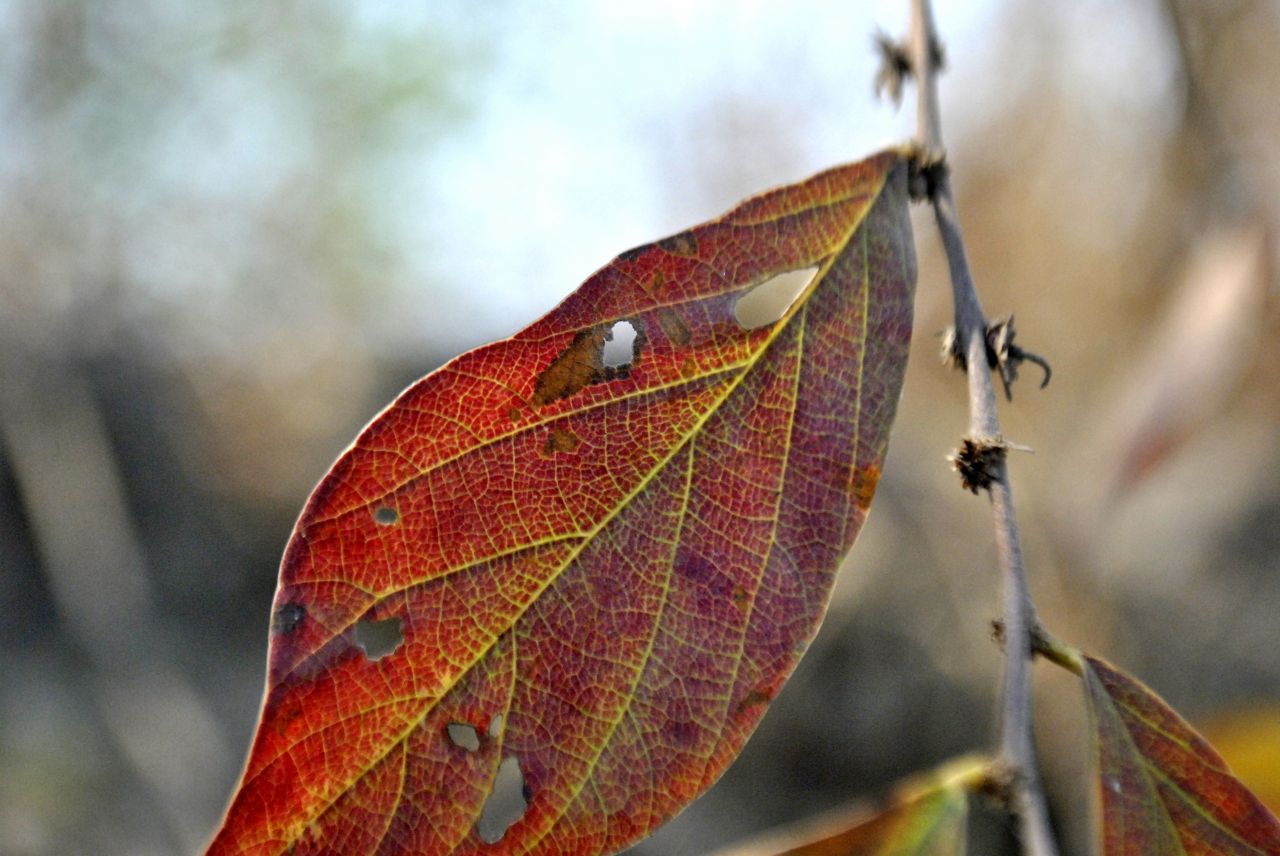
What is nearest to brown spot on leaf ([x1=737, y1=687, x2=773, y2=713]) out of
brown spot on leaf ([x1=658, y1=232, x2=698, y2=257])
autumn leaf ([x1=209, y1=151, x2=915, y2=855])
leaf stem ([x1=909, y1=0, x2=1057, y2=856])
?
autumn leaf ([x1=209, y1=151, x2=915, y2=855])

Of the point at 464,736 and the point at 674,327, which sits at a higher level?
the point at 674,327

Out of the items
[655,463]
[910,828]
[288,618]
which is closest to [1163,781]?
[910,828]

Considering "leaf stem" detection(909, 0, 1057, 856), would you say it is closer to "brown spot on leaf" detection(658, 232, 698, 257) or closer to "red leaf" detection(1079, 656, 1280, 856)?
"red leaf" detection(1079, 656, 1280, 856)


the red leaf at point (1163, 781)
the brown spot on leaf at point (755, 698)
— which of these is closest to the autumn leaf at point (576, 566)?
the brown spot on leaf at point (755, 698)

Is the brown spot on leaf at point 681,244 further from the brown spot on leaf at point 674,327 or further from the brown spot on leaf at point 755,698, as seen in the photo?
the brown spot on leaf at point 755,698

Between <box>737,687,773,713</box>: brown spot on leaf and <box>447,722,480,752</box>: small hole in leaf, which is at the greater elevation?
<box>447,722,480,752</box>: small hole in leaf

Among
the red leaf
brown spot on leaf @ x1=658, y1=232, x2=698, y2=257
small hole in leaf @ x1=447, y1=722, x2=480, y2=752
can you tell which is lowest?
the red leaf

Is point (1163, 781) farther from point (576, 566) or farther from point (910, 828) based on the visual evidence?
point (576, 566)
